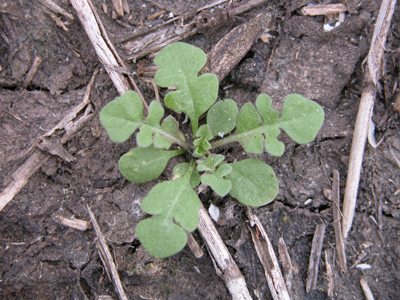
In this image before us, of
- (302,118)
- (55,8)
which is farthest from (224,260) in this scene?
(55,8)

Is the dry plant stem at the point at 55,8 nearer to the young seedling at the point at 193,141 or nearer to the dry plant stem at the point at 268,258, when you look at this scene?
the young seedling at the point at 193,141

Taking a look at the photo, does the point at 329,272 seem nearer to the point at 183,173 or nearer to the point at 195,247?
the point at 195,247

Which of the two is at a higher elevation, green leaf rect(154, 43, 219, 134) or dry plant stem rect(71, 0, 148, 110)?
dry plant stem rect(71, 0, 148, 110)

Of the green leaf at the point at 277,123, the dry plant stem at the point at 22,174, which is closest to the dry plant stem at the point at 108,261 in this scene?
the dry plant stem at the point at 22,174

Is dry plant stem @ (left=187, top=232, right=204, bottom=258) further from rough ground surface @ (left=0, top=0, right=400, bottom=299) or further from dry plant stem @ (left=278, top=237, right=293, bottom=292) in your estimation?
dry plant stem @ (left=278, top=237, right=293, bottom=292)

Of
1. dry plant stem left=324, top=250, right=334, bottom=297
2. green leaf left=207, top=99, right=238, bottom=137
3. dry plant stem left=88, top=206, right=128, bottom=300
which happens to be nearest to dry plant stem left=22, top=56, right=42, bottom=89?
dry plant stem left=88, top=206, right=128, bottom=300
